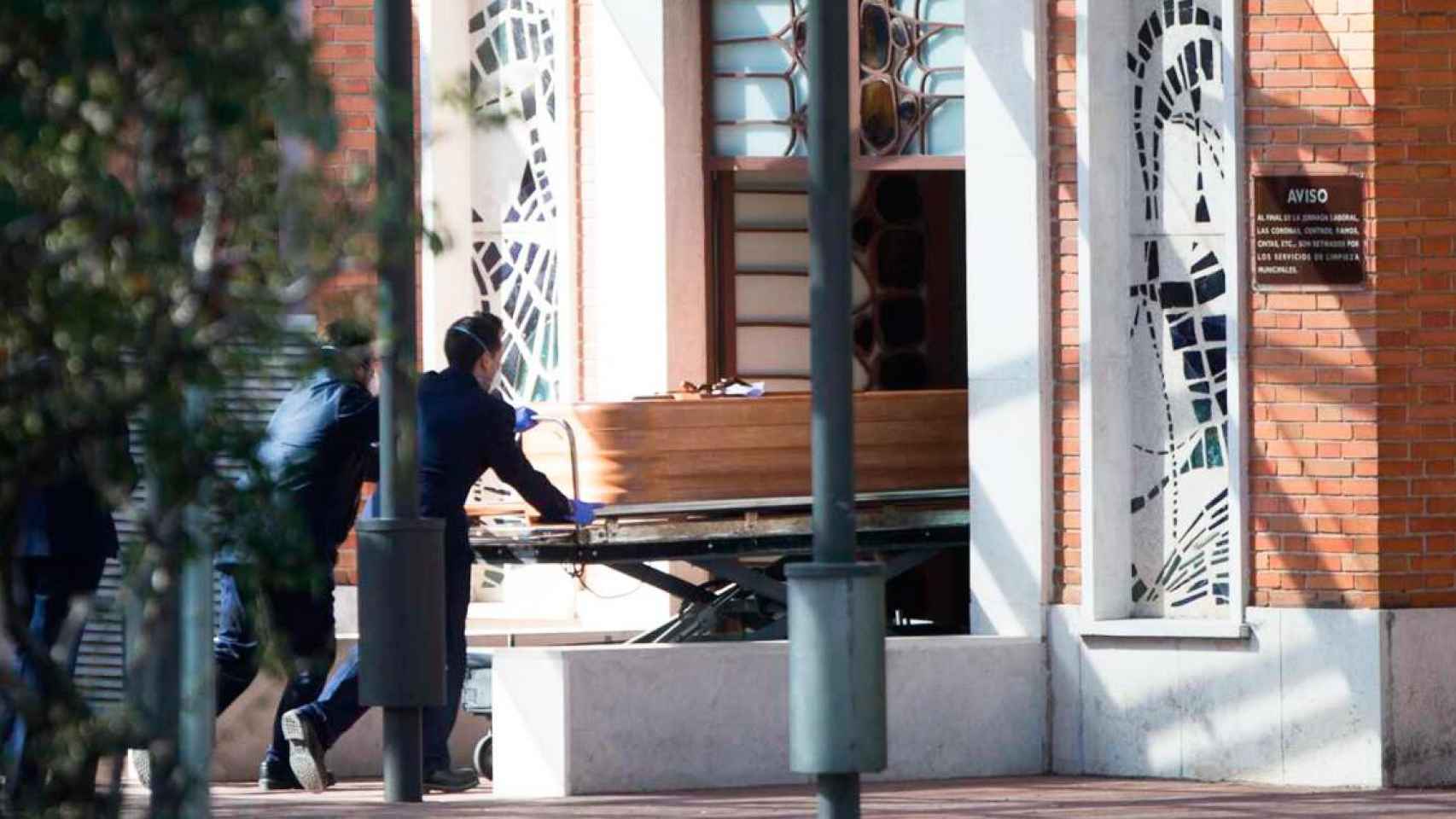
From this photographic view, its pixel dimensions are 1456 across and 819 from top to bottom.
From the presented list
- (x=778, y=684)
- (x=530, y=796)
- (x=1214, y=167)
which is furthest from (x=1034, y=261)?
(x=530, y=796)

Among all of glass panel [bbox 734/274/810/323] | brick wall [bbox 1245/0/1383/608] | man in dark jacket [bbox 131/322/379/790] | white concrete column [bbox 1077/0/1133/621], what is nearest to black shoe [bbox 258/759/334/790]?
man in dark jacket [bbox 131/322/379/790]

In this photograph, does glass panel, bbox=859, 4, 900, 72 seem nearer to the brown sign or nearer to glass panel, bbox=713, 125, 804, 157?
glass panel, bbox=713, 125, 804, 157

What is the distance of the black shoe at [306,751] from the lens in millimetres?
12406

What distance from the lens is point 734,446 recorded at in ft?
44.1

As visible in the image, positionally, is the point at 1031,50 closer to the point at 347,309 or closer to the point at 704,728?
the point at 704,728

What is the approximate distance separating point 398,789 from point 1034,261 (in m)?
3.62

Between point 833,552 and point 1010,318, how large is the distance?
487cm

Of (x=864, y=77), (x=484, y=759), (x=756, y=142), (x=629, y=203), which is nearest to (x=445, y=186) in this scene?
(x=629, y=203)

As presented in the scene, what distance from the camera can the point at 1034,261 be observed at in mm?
12844

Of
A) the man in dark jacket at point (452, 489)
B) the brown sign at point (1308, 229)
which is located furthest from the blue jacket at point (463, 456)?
the brown sign at point (1308, 229)

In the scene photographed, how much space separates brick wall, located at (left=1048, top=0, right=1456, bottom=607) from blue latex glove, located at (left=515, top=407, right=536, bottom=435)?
10.3 feet

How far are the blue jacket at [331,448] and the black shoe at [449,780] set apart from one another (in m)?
0.98

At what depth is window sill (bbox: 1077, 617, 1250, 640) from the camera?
40.4ft

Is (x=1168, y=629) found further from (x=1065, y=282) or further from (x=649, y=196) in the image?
(x=649, y=196)
